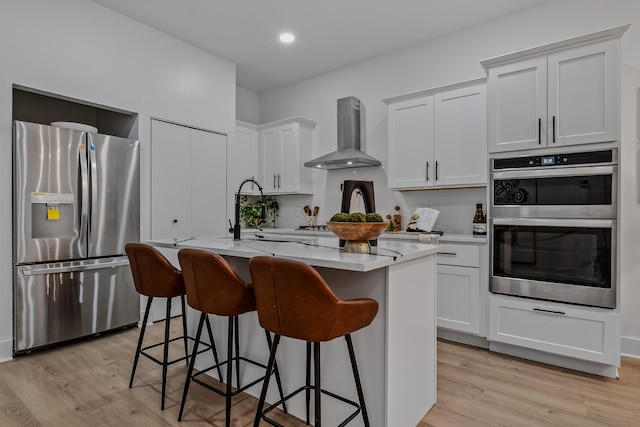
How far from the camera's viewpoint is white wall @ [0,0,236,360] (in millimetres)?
2818

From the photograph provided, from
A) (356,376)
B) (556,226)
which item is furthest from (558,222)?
(356,376)

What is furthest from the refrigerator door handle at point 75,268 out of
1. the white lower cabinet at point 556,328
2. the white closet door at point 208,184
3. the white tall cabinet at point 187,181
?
the white lower cabinet at point 556,328

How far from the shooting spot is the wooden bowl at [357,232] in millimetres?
1778

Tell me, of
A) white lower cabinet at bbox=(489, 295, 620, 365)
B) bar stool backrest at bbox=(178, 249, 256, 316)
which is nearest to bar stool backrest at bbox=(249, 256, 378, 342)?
bar stool backrest at bbox=(178, 249, 256, 316)

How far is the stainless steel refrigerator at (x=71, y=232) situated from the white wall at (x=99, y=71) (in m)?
0.10

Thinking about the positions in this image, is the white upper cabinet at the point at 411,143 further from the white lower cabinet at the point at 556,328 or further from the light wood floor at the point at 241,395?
the light wood floor at the point at 241,395

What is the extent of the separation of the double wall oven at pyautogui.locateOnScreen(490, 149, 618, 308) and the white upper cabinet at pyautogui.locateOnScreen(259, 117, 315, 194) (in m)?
2.63

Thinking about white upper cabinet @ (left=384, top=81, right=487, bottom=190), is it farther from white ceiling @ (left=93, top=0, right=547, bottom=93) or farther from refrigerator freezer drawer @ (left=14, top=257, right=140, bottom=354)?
refrigerator freezer drawer @ (left=14, top=257, right=140, bottom=354)

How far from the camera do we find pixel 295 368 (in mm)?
2055

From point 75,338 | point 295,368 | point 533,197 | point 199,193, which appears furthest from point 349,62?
point 75,338

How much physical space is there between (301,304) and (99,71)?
333 centimetres

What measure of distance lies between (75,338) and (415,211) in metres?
3.57

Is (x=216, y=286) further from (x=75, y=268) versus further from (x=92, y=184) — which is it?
(x=92, y=184)

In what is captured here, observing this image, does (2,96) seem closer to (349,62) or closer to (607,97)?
(349,62)
